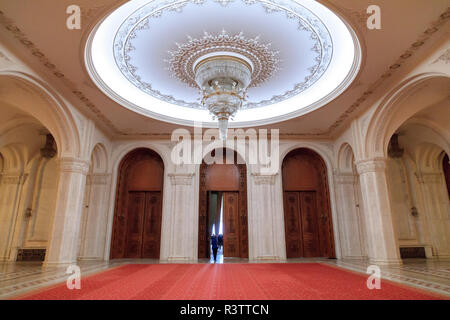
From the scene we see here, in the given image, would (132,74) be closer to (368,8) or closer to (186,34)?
(186,34)

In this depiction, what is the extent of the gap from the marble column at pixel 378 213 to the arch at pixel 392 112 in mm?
341

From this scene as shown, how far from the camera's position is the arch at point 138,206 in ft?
27.4

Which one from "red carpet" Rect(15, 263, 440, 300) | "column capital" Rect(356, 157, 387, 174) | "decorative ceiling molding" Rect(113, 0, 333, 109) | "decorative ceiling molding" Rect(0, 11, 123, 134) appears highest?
"decorative ceiling molding" Rect(113, 0, 333, 109)

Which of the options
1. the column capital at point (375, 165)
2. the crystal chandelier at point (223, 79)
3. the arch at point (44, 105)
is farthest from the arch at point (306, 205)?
the arch at point (44, 105)

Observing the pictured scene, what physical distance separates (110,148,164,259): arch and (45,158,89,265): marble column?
2036 millimetres

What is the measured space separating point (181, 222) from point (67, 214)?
2.91 meters

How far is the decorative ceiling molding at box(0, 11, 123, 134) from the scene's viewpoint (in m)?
3.97

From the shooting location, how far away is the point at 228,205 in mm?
8836

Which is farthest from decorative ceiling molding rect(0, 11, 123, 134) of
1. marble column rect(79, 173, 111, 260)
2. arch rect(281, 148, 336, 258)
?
arch rect(281, 148, 336, 258)

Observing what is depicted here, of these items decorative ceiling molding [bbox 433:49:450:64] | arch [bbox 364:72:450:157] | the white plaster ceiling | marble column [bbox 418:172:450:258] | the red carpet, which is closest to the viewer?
the red carpet

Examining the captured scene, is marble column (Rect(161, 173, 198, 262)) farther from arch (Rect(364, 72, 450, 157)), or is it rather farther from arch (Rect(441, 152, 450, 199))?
arch (Rect(441, 152, 450, 199))

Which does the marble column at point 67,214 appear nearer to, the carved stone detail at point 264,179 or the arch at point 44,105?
the arch at point 44,105

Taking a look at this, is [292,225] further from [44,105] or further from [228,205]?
[44,105]

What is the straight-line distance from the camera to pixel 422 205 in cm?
838
